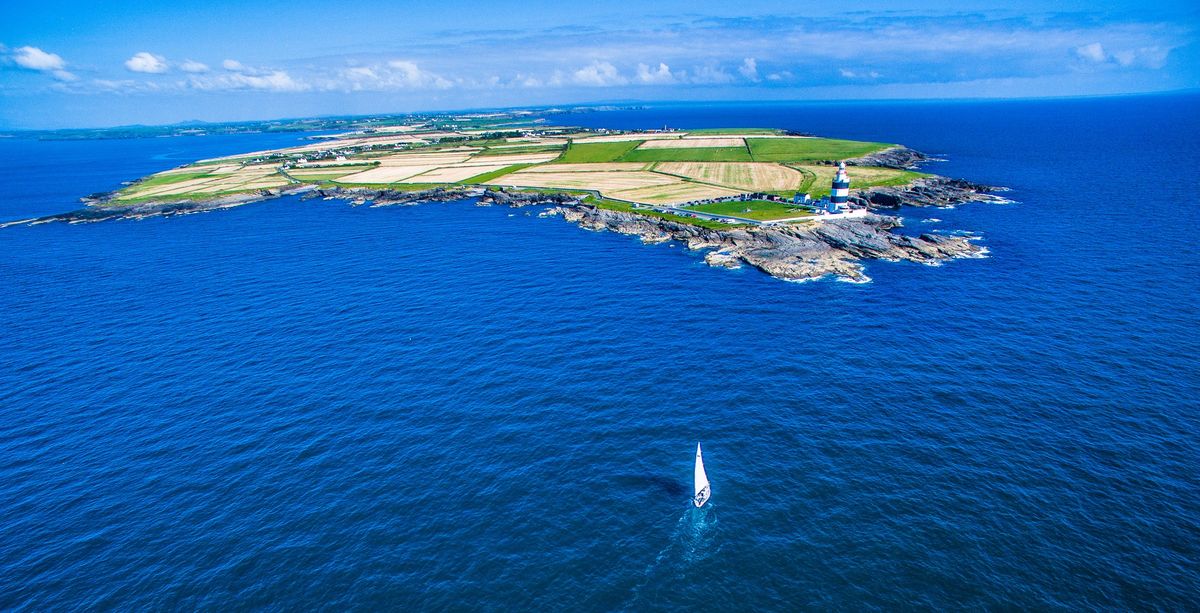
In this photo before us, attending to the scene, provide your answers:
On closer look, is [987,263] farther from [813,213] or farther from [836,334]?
[836,334]

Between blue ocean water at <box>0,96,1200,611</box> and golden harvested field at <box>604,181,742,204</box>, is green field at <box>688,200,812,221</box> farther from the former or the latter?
blue ocean water at <box>0,96,1200,611</box>

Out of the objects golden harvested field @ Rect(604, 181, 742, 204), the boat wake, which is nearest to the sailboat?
the boat wake

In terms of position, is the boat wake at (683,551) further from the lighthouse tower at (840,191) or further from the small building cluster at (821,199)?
the lighthouse tower at (840,191)

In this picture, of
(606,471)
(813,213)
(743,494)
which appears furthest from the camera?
(813,213)

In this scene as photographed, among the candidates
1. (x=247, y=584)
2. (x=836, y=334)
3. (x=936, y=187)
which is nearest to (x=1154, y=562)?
(x=836, y=334)

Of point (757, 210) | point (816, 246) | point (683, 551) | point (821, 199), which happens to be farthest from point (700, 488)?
point (821, 199)

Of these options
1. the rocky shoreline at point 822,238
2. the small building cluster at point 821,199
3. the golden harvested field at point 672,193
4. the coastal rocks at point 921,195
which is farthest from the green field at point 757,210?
the coastal rocks at point 921,195

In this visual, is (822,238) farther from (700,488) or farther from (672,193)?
(700,488)
